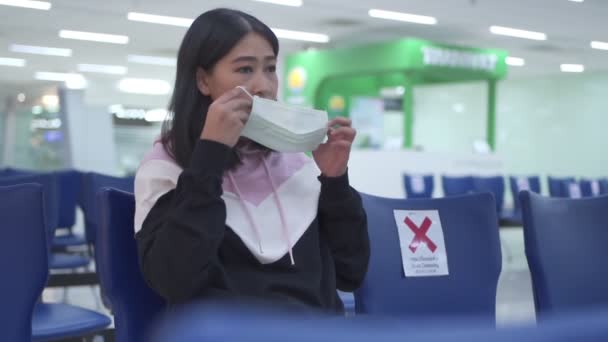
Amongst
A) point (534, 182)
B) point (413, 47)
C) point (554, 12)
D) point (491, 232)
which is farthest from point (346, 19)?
point (491, 232)

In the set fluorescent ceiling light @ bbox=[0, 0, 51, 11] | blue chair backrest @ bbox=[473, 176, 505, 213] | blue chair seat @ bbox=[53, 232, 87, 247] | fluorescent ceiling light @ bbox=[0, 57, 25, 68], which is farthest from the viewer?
fluorescent ceiling light @ bbox=[0, 57, 25, 68]

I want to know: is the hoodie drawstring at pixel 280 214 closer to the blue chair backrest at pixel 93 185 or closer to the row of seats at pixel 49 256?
the row of seats at pixel 49 256

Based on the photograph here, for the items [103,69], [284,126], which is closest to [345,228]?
[284,126]

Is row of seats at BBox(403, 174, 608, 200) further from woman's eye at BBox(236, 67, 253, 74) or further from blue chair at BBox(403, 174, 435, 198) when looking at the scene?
woman's eye at BBox(236, 67, 253, 74)

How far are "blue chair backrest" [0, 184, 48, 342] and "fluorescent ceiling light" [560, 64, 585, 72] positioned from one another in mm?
15187

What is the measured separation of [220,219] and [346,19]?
402 inches

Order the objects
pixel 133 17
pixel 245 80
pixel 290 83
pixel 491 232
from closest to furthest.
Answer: pixel 245 80, pixel 491 232, pixel 133 17, pixel 290 83

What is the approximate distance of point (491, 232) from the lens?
1964 mm

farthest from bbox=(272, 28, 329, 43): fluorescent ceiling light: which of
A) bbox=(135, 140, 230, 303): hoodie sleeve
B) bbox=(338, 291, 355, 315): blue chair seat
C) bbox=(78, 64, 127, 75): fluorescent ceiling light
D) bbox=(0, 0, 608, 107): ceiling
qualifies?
bbox=(135, 140, 230, 303): hoodie sleeve

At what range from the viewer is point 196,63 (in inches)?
61.5

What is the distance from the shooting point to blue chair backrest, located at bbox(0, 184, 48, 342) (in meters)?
1.71

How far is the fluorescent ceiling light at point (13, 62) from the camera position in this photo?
15.7 metres

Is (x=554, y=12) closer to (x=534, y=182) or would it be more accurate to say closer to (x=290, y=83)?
(x=534, y=182)

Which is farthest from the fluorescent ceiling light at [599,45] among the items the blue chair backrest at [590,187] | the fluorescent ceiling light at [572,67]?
the blue chair backrest at [590,187]
